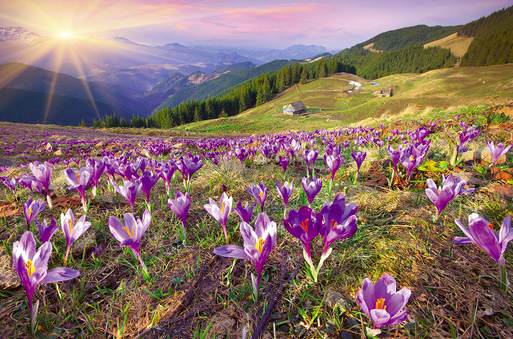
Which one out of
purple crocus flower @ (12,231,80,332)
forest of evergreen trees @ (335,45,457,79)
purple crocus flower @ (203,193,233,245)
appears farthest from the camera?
forest of evergreen trees @ (335,45,457,79)

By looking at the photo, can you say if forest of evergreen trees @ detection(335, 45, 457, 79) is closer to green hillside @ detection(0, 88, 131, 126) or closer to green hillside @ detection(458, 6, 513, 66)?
green hillside @ detection(458, 6, 513, 66)

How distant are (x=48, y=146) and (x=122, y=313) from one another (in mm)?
18402

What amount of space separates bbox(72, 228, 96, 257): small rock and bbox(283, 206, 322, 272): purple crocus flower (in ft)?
7.48

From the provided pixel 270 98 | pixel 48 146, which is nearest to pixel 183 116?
pixel 270 98

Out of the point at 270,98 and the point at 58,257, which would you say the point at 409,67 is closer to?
the point at 270,98

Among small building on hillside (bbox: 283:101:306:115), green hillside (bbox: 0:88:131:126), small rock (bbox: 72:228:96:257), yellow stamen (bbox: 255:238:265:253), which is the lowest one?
small building on hillside (bbox: 283:101:306:115)

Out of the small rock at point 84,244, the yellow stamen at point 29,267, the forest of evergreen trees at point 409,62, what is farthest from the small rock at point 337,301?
the forest of evergreen trees at point 409,62

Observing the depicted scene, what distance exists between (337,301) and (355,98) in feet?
260

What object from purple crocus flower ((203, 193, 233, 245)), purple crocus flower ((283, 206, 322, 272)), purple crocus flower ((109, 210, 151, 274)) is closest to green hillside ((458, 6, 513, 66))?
purple crocus flower ((283, 206, 322, 272))

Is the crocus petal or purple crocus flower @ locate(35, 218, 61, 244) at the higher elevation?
purple crocus flower @ locate(35, 218, 61, 244)

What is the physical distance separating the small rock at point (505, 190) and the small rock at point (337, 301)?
9.13 feet

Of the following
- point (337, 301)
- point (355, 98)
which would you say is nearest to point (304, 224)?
point (337, 301)

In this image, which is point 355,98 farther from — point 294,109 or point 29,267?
point 29,267

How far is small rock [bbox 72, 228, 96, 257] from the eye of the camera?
7.81ft
